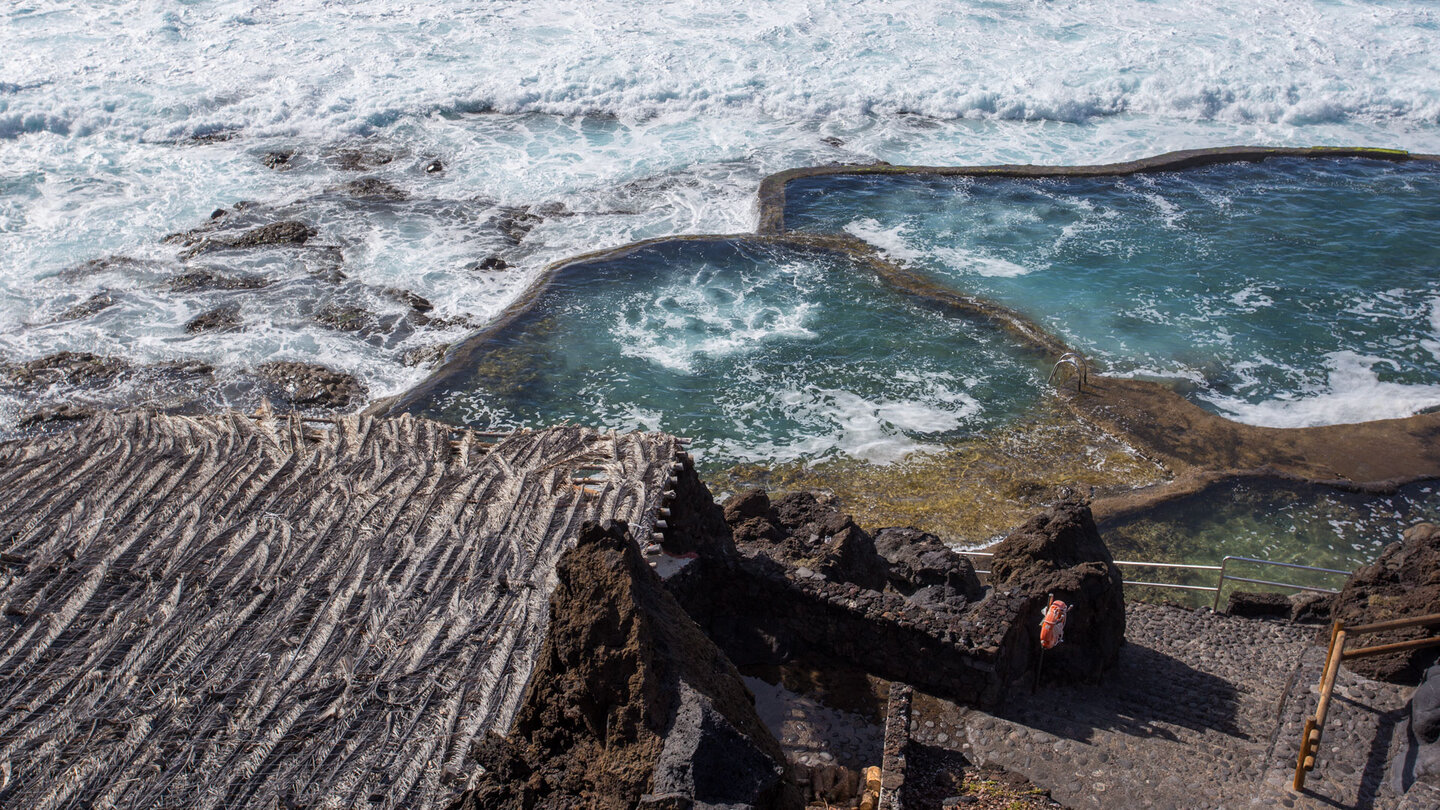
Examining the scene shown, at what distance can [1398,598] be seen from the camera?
9672 millimetres

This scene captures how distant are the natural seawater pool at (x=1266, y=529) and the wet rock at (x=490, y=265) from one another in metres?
12.5

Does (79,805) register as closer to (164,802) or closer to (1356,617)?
(164,802)

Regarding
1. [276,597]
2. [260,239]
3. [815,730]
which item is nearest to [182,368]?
[260,239]

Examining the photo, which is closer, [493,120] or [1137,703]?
[1137,703]

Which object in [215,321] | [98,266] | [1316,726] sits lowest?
[215,321]

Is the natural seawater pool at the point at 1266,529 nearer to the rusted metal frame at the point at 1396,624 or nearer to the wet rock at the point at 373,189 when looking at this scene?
the rusted metal frame at the point at 1396,624

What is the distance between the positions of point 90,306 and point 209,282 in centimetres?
204

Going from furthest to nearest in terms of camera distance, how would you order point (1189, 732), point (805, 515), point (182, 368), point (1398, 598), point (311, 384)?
1. point (182, 368)
2. point (311, 384)
3. point (805, 515)
4. point (1398, 598)
5. point (1189, 732)

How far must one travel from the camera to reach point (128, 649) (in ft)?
22.7

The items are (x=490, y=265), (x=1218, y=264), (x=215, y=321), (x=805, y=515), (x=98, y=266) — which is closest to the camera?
(x=805, y=515)

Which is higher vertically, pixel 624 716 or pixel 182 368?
pixel 624 716

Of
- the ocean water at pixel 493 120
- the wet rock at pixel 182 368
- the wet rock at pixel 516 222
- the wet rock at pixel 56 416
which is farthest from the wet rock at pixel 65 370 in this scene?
the wet rock at pixel 516 222

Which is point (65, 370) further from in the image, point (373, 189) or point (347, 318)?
point (373, 189)

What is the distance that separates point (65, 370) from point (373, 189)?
8.46 m
